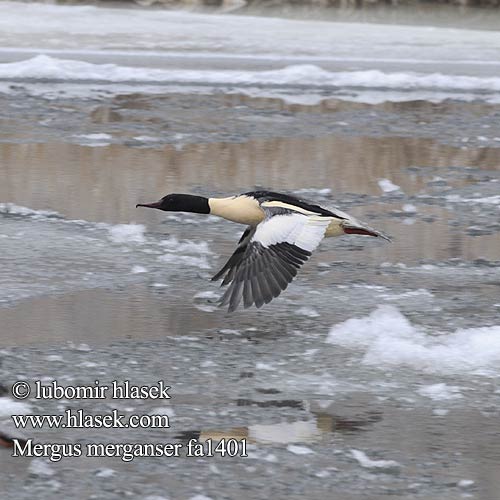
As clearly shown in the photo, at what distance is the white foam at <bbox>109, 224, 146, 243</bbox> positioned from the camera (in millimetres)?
7383

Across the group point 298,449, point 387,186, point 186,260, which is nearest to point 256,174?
point 387,186

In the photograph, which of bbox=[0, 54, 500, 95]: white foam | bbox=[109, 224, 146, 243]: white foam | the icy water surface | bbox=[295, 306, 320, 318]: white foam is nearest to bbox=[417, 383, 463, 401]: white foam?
the icy water surface

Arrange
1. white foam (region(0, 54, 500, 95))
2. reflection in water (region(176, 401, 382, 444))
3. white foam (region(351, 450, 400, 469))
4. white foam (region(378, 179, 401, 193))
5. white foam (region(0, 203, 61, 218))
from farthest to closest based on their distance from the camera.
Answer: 1. white foam (region(0, 54, 500, 95))
2. white foam (region(378, 179, 401, 193))
3. white foam (region(0, 203, 61, 218))
4. reflection in water (region(176, 401, 382, 444))
5. white foam (region(351, 450, 400, 469))

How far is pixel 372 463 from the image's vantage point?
4379mm

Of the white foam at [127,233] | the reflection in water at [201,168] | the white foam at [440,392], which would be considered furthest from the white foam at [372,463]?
the reflection in water at [201,168]

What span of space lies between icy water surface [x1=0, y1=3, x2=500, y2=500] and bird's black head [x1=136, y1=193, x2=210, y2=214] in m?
0.33

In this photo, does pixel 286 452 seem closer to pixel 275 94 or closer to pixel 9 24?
pixel 275 94

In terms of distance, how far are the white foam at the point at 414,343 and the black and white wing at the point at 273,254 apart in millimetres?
329

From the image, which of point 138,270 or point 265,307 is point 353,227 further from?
point 138,270

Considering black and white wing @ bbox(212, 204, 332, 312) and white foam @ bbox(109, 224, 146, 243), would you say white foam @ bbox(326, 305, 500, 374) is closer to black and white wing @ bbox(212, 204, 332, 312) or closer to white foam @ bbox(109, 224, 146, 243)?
black and white wing @ bbox(212, 204, 332, 312)

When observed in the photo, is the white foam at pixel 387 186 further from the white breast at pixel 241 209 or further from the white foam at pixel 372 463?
the white foam at pixel 372 463

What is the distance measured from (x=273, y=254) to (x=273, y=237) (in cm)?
8

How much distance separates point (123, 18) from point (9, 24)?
1.72 metres

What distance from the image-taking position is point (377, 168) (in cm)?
967
